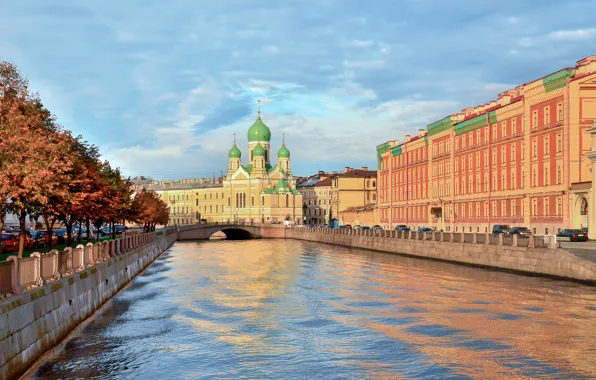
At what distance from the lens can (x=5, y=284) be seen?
1872 cm

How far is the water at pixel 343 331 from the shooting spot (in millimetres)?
22109

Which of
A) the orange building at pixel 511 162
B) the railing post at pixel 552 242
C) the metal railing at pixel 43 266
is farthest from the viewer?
the orange building at pixel 511 162

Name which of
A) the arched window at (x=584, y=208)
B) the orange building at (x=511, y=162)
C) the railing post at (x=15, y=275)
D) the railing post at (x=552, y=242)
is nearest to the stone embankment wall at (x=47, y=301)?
the railing post at (x=15, y=275)

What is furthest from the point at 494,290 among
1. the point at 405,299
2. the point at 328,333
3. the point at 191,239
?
the point at 191,239

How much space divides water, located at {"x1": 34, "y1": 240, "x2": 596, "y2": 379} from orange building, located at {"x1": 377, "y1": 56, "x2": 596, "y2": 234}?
27783mm

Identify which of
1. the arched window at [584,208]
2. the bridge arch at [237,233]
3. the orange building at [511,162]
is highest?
the orange building at [511,162]

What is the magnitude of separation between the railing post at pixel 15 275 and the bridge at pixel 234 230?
451ft

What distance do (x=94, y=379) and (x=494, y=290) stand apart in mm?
26677

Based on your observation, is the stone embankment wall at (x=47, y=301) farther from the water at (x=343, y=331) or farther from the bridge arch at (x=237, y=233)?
the bridge arch at (x=237, y=233)

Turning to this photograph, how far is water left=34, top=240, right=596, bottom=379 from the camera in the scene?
2211 cm

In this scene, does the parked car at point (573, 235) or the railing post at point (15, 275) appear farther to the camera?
the parked car at point (573, 235)

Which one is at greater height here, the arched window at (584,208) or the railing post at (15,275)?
the arched window at (584,208)

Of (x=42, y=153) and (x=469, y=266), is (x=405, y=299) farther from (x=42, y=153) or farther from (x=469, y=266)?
(x=469, y=266)

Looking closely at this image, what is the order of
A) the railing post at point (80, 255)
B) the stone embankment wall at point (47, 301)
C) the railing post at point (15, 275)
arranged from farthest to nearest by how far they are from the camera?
1. the railing post at point (80, 255)
2. the railing post at point (15, 275)
3. the stone embankment wall at point (47, 301)
